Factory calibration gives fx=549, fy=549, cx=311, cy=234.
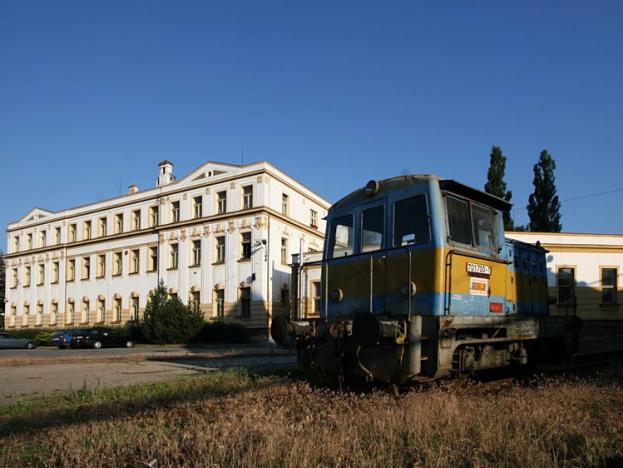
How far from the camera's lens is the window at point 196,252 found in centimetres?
4184

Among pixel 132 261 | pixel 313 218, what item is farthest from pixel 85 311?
pixel 313 218

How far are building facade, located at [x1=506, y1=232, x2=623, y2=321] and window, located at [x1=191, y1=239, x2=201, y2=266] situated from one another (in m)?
24.2

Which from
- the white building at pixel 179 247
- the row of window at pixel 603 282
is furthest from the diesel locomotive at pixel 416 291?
the white building at pixel 179 247

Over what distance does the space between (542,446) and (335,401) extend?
9.61 feet

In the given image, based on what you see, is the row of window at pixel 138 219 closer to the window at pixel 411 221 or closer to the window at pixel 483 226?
the window at pixel 483 226

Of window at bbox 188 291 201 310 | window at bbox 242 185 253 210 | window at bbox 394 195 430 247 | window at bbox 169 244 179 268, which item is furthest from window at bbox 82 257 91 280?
window at bbox 394 195 430 247

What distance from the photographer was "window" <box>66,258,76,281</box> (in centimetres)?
5122

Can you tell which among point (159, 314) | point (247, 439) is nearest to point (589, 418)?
point (247, 439)

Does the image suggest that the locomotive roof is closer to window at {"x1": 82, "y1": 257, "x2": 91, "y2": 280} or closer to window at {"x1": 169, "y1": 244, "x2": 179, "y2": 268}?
window at {"x1": 169, "y1": 244, "x2": 179, "y2": 268}

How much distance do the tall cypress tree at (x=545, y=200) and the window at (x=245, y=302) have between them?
2561 centimetres

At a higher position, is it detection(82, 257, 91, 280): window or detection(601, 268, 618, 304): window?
detection(82, 257, 91, 280): window

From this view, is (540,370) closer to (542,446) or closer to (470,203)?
(470,203)

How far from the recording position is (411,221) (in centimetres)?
857

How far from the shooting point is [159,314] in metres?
36.1
